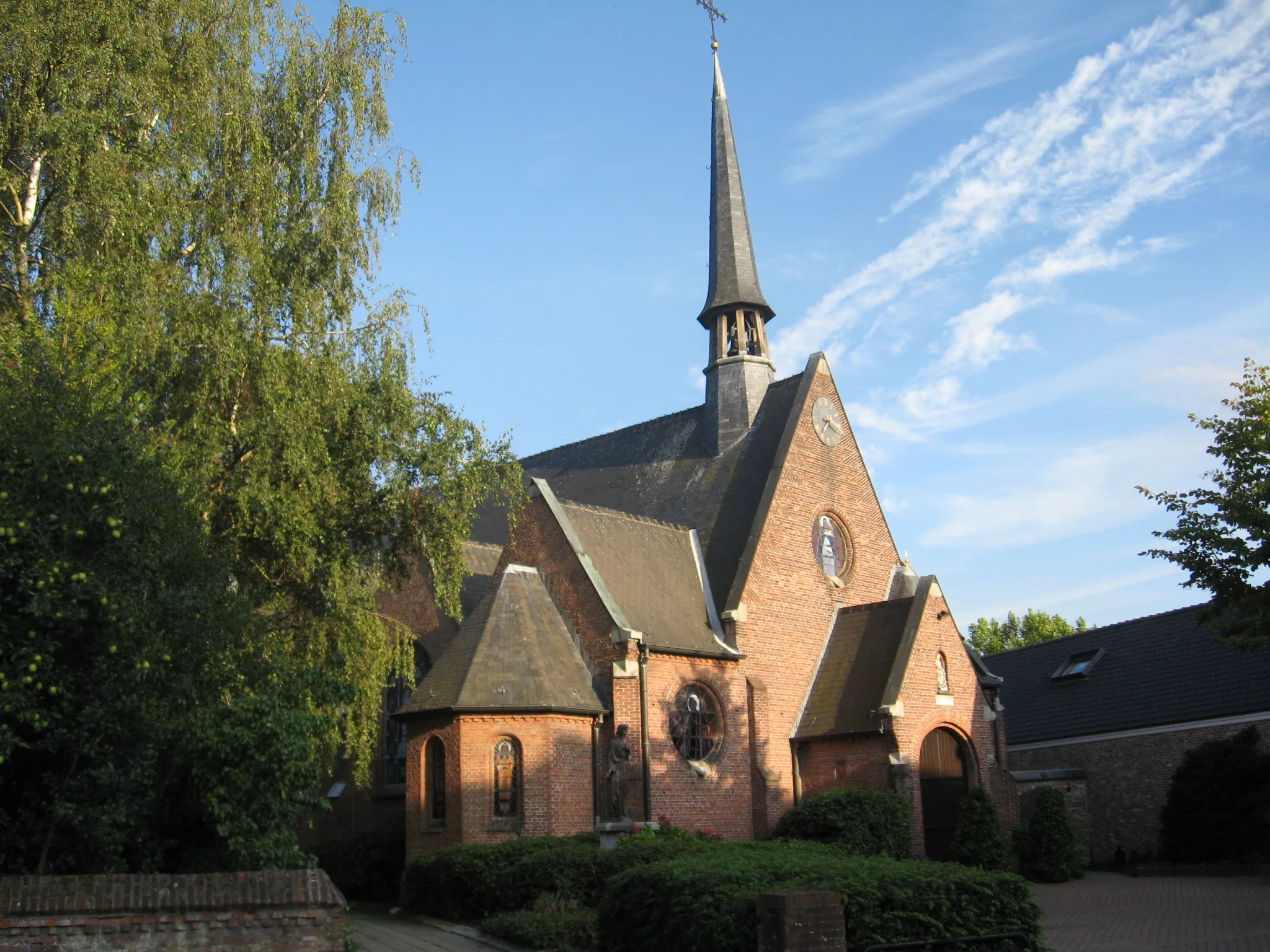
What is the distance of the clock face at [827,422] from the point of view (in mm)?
28359

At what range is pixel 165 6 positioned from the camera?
19406 millimetres

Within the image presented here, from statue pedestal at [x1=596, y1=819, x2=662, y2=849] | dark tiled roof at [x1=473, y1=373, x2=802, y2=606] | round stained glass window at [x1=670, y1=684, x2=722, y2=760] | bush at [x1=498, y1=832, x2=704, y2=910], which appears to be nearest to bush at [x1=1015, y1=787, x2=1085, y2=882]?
round stained glass window at [x1=670, y1=684, x2=722, y2=760]

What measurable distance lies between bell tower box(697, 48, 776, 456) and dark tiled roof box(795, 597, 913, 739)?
5636 mm

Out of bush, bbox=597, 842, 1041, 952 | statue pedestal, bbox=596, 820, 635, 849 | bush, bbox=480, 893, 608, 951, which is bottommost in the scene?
bush, bbox=480, 893, 608, 951

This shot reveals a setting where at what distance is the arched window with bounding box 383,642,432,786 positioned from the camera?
26578mm

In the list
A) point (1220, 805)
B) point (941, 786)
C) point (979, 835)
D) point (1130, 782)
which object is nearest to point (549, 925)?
point (979, 835)

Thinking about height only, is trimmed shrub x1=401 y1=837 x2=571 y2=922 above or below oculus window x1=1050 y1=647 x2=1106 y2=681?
below

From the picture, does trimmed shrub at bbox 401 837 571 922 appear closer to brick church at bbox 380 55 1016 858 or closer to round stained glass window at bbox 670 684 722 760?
brick church at bbox 380 55 1016 858

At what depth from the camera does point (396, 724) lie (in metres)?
27.1

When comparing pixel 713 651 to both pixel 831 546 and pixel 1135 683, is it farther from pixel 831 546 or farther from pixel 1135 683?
pixel 1135 683

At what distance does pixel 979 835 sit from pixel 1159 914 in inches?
→ 201

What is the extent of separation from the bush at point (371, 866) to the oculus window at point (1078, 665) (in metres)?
20.9

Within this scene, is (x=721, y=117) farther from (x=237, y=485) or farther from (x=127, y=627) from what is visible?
(x=127, y=627)

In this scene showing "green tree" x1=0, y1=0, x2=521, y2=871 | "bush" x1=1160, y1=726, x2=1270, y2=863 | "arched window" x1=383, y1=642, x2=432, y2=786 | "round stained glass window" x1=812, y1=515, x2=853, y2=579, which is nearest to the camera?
"green tree" x1=0, y1=0, x2=521, y2=871
